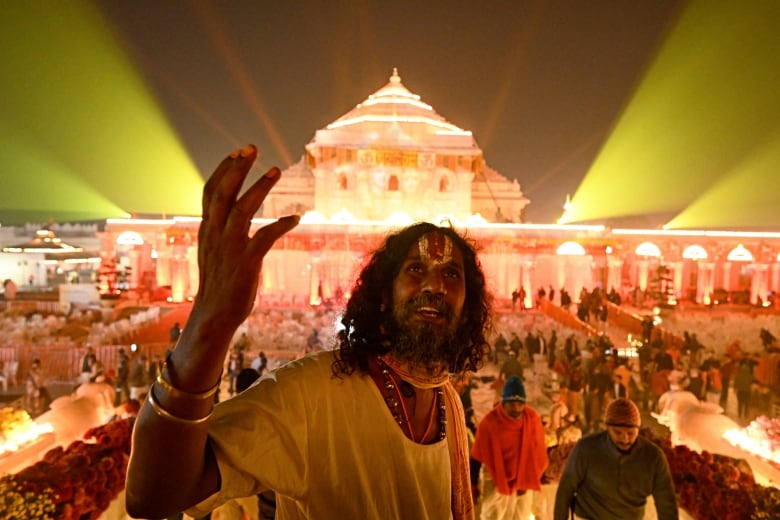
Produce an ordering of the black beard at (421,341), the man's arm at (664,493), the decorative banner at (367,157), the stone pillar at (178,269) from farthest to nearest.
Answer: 1. the decorative banner at (367,157)
2. the stone pillar at (178,269)
3. the man's arm at (664,493)
4. the black beard at (421,341)

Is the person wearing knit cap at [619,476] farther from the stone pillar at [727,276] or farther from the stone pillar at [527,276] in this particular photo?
the stone pillar at [727,276]

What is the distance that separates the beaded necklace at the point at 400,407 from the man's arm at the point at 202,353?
2.21 feet

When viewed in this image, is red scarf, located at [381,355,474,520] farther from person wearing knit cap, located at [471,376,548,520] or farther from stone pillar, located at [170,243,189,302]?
stone pillar, located at [170,243,189,302]

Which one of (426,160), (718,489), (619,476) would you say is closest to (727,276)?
(426,160)

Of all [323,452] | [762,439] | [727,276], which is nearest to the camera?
[323,452]

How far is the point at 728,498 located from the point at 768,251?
27591 mm

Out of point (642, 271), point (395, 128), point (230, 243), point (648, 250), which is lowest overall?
point (642, 271)

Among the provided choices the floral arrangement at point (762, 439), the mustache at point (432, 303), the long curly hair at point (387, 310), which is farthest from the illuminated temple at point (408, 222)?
the mustache at point (432, 303)

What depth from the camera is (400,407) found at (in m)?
1.74

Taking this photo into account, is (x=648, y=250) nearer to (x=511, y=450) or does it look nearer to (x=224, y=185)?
(x=511, y=450)

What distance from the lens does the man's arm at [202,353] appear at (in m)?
1.12

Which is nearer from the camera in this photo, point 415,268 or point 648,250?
point 415,268

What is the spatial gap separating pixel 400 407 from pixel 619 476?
2.63 m

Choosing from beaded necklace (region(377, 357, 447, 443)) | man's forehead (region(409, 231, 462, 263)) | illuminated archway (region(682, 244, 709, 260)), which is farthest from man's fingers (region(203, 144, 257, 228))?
illuminated archway (region(682, 244, 709, 260))
